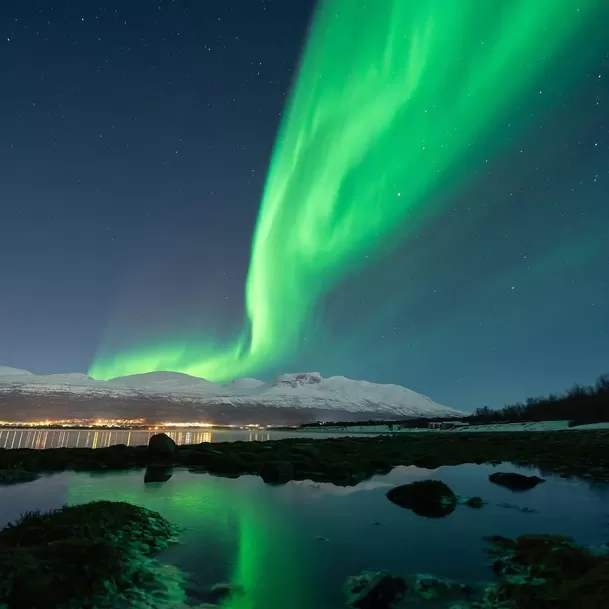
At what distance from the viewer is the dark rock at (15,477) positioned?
2532cm

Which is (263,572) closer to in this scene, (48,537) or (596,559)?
(48,537)

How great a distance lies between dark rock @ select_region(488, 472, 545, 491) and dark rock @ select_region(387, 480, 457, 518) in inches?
260

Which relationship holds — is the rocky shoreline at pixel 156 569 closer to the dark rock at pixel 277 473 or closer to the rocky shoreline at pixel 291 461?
the dark rock at pixel 277 473

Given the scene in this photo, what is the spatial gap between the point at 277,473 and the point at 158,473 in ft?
27.1

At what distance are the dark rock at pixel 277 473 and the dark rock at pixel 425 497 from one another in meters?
9.36

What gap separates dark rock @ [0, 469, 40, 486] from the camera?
Answer: 25.3 metres

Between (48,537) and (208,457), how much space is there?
28.2m

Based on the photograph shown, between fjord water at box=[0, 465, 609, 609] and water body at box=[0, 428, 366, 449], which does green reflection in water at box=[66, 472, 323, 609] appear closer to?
fjord water at box=[0, 465, 609, 609]

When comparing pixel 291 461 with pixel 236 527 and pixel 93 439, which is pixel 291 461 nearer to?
pixel 236 527

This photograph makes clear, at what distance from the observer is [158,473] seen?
29500 mm

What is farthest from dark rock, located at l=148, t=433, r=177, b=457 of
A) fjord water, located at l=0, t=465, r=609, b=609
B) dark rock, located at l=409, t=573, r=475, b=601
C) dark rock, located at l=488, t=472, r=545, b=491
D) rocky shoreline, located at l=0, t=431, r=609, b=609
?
dark rock, located at l=409, t=573, r=475, b=601

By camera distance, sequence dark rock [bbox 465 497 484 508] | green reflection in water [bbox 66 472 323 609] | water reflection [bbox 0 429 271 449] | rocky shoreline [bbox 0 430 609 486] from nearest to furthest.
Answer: green reflection in water [bbox 66 472 323 609] < dark rock [bbox 465 497 484 508] < rocky shoreline [bbox 0 430 609 486] < water reflection [bbox 0 429 271 449]

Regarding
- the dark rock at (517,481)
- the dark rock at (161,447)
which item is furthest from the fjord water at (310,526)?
the dark rock at (161,447)

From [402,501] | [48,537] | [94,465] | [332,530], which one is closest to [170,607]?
[48,537]
